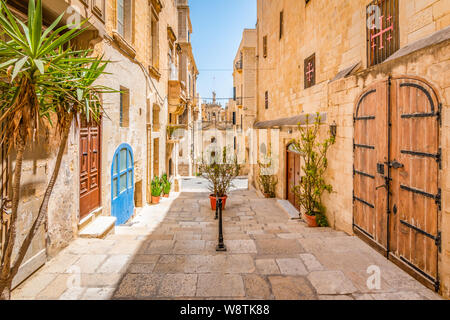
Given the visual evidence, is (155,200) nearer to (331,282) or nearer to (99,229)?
(99,229)

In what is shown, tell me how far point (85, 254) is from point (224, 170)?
554 cm

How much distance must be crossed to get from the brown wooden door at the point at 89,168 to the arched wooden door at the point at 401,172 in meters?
5.04

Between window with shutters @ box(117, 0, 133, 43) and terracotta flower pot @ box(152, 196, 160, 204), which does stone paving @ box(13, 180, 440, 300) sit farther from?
window with shutters @ box(117, 0, 133, 43)

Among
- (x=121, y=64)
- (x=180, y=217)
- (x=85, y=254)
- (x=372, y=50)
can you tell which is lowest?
(x=180, y=217)

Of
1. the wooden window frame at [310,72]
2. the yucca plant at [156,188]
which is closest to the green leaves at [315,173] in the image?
the wooden window frame at [310,72]

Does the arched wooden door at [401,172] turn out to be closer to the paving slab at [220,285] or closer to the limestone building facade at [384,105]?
the limestone building facade at [384,105]

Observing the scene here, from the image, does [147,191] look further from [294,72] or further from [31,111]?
[31,111]

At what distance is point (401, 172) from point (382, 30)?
2.54m

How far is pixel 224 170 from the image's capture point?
895 centimetres

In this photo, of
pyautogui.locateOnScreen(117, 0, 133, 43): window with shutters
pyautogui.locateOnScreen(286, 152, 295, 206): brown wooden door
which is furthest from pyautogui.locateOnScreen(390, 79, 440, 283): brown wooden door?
pyautogui.locateOnScreen(117, 0, 133, 43): window with shutters

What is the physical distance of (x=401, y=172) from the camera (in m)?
3.54

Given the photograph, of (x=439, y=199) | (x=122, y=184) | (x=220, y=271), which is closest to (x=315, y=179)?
(x=439, y=199)

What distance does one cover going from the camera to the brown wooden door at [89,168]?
16.5 ft
